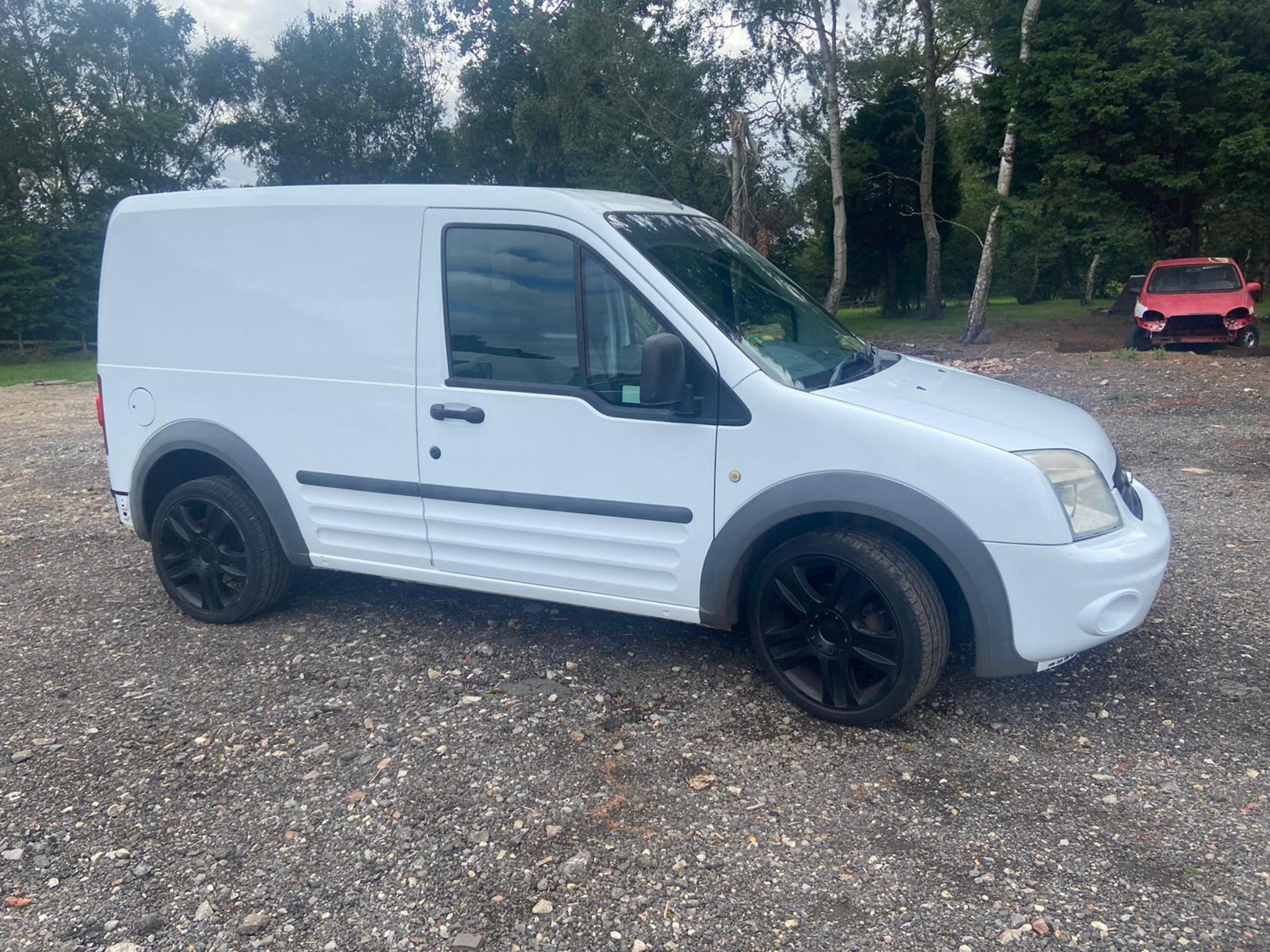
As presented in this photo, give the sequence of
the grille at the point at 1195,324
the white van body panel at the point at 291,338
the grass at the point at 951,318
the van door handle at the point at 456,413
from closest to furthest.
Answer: the van door handle at the point at 456,413 → the white van body panel at the point at 291,338 → the grille at the point at 1195,324 → the grass at the point at 951,318

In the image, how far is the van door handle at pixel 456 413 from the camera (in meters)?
3.99

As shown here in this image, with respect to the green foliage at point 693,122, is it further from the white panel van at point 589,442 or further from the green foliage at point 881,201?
the white panel van at point 589,442

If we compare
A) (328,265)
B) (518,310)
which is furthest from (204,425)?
(518,310)

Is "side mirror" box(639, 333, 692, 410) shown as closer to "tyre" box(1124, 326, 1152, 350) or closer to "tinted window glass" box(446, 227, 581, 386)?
"tinted window glass" box(446, 227, 581, 386)

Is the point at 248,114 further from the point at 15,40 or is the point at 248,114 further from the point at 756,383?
the point at 756,383

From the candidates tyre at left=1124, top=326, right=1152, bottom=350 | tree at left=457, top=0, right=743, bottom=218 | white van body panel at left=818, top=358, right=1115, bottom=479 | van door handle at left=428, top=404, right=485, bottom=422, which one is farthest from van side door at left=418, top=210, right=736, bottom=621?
tree at left=457, top=0, right=743, bottom=218

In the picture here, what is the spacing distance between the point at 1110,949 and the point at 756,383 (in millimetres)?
2068

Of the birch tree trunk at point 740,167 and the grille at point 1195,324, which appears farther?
the birch tree trunk at point 740,167

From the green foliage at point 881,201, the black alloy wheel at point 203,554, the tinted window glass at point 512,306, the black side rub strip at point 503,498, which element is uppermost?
the green foliage at point 881,201

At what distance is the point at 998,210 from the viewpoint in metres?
19.5

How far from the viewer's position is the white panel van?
338 centimetres

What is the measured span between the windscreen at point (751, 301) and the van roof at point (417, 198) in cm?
15

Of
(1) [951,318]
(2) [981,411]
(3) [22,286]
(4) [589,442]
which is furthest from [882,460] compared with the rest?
(3) [22,286]

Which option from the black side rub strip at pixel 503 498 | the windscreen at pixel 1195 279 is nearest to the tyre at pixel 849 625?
the black side rub strip at pixel 503 498
